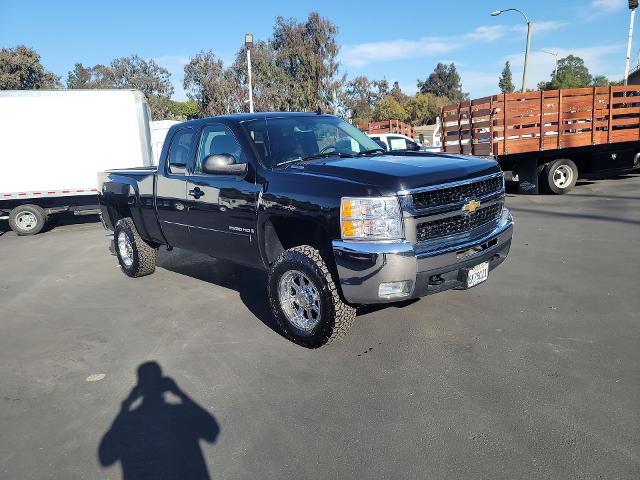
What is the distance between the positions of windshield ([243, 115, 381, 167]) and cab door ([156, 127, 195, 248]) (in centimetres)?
99

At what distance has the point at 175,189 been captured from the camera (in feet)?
17.6

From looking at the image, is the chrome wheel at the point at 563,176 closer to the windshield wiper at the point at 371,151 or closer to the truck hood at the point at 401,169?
the windshield wiper at the point at 371,151

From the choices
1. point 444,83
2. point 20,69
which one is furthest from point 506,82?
point 20,69

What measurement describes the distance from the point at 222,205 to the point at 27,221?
9105mm

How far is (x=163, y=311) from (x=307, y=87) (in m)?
35.2

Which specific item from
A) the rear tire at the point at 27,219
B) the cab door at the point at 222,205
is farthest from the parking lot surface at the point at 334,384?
the rear tire at the point at 27,219

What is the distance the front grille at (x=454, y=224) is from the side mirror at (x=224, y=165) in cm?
170

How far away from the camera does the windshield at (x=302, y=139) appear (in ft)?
14.6

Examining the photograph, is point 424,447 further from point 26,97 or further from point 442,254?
point 26,97

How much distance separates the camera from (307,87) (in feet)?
125

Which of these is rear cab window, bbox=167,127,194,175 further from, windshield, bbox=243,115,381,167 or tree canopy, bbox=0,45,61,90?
tree canopy, bbox=0,45,61,90

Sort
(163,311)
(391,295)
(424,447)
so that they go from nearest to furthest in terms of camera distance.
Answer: (424,447) < (391,295) < (163,311)

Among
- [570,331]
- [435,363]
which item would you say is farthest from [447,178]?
[570,331]

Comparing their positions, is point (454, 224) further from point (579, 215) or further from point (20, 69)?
point (20, 69)
